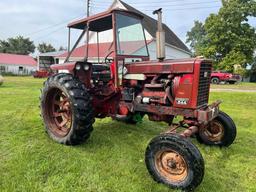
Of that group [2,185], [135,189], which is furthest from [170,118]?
[2,185]

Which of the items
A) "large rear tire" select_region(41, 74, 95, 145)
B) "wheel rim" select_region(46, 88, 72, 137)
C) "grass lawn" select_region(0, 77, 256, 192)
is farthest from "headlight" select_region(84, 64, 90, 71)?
"grass lawn" select_region(0, 77, 256, 192)

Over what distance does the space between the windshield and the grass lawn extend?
1.67 m

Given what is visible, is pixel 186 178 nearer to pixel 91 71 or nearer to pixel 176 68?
pixel 176 68

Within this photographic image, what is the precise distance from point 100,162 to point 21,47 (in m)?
61.8

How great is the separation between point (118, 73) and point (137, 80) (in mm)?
335

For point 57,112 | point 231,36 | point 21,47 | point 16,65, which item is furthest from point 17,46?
point 57,112

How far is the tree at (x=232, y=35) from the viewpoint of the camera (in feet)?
96.5

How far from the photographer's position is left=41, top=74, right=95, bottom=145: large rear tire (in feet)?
13.6

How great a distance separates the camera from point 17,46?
59.1 m

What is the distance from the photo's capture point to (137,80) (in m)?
4.33

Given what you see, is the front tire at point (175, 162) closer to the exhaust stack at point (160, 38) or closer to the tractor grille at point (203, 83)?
the tractor grille at point (203, 83)

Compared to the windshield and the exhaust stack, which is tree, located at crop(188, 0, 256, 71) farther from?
the exhaust stack

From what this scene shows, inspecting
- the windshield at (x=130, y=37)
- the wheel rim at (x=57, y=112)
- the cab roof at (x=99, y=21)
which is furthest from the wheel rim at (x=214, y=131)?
the wheel rim at (x=57, y=112)

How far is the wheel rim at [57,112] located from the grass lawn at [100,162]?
0.26 meters
